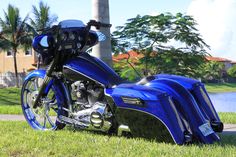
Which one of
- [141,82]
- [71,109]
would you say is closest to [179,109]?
[141,82]

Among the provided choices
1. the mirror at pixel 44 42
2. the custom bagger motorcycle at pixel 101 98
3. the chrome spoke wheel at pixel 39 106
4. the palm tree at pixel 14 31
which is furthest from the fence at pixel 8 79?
the mirror at pixel 44 42

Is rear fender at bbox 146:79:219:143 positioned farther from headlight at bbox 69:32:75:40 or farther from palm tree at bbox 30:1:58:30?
palm tree at bbox 30:1:58:30

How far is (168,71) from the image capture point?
16203 millimetres

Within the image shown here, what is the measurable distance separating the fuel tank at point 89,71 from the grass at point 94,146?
0.74 meters

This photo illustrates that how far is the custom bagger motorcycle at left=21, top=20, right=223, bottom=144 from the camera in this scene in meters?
5.32

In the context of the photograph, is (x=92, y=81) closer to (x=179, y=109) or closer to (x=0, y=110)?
(x=179, y=109)

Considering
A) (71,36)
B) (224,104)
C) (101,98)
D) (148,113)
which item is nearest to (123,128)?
(148,113)

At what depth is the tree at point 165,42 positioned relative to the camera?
16484mm

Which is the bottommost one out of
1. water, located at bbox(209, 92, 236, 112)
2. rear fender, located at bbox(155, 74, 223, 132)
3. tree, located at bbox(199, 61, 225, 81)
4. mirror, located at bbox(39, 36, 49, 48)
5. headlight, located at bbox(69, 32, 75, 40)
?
water, located at bbox(209, 92, 236, 112)

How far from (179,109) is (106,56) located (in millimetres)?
3982

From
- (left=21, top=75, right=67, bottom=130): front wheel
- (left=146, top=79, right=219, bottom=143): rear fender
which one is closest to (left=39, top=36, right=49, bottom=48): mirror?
(left=21, top=75, right=67, bottom=130): front wheel

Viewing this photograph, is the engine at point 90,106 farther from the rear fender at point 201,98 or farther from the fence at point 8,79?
the fence at point 8,79

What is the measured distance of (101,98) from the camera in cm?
613

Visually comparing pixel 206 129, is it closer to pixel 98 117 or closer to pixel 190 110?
pixel 190 110
